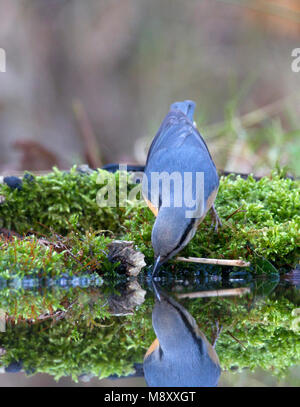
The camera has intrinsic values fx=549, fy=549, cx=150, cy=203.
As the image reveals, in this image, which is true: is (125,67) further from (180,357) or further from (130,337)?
(180,357)

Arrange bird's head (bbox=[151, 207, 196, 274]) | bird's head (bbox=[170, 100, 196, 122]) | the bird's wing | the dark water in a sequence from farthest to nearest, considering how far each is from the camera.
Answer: bird's head (bbox=[170, 100, 196, 122]) → the bird's wing → bird's head (bbox=[151, 207, 196, 274]) → the dark water

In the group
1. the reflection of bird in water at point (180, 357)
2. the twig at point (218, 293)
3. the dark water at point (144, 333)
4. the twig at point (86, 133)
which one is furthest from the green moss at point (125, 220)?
the twig at point (86, 133)

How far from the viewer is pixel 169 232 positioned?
405cm

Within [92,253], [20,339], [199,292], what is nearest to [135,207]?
[92,253]

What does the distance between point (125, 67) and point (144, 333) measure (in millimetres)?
8613

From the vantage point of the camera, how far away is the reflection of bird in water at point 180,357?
6.82 feet

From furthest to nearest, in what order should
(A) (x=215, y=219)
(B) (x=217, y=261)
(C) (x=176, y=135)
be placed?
(C) (x=176, y=135), (A) (x=215, y=219), (B) (x=217, y=261)

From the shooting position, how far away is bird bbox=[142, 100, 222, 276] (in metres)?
4.08

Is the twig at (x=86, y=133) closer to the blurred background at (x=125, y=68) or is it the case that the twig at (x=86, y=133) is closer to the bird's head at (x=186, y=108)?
the blurred background at (x=125, y=68)

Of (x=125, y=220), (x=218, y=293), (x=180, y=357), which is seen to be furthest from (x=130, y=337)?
(x=125, y=220)

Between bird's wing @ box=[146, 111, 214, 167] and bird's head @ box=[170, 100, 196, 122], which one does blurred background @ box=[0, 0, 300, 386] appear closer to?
bird's head @ box=[170, 100, 196, 122]

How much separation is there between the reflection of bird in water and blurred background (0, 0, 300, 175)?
704 cm

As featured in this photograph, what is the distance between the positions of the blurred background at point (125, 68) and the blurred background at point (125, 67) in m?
0.02

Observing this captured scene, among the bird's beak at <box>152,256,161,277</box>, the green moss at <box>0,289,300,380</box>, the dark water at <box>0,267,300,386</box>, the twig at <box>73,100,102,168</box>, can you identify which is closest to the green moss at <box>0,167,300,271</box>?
the bird's beak at <box>152,256,161,277</box>
